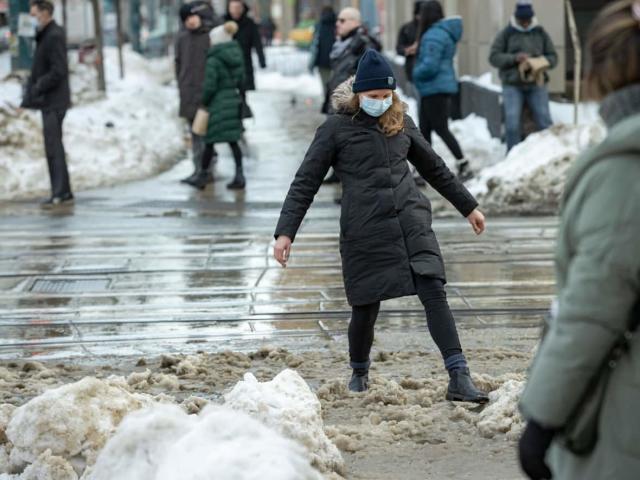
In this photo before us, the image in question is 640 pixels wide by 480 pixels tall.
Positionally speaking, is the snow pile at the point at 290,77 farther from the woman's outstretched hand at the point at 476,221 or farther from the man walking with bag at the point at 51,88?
the woman's outstretched hand at the point at 476,221

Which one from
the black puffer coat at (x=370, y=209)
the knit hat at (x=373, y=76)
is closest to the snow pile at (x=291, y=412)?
the black puffer coat at (x=370, y=209)

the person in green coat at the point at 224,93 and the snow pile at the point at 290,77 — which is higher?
the person in green coat at the point at 224,93

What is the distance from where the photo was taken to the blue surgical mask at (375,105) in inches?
257

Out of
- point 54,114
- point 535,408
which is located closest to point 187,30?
point 54,114

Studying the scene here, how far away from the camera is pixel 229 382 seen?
7.21 metres

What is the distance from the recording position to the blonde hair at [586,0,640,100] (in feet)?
9.53

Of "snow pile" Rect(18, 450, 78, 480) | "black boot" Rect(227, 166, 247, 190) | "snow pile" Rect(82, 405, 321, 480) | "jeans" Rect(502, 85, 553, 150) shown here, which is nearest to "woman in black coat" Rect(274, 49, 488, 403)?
"snow pile" Rect(18, 450, 78, 480)

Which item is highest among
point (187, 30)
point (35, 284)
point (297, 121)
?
point (187, 30)

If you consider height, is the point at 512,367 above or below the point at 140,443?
below

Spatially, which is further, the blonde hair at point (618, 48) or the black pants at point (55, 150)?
the black pants at point (55, 150)

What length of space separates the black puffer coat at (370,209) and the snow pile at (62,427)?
1.31 meters

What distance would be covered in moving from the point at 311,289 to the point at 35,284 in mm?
1993

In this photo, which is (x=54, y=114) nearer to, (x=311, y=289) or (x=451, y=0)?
(x=311, y=289)

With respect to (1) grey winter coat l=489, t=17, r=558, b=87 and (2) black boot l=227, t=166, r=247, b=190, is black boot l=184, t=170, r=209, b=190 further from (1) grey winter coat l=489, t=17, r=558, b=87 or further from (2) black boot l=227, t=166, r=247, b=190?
(1) grey winter coat l=489, t=17, r=558, b=87
